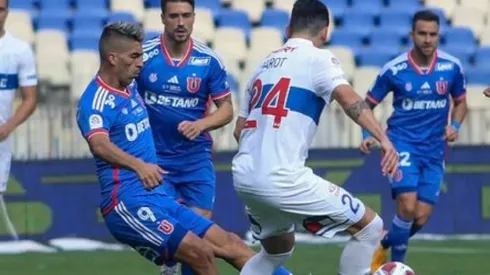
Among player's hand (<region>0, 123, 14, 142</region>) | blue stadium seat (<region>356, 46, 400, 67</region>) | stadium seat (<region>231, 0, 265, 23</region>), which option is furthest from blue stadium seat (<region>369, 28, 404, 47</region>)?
player's hand (<region>0, 123, 14, 142</region>)

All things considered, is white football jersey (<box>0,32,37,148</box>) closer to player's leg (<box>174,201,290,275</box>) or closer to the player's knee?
player's leg (<box>174,201,290,275</box>)

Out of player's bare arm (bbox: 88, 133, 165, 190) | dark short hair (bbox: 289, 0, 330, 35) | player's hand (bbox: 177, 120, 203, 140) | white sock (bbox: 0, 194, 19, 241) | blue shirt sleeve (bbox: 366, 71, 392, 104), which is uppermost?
dark short hair (bbox: 289, 0, 330, 35)

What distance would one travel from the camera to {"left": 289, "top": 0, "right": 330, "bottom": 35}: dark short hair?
9414 mm

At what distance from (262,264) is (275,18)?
12376mm

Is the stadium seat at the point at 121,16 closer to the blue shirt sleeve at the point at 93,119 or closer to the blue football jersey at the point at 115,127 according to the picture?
the blue football jersey at the point at 115,127

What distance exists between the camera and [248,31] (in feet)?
71.1

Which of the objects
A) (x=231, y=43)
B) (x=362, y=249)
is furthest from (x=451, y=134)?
(x=231, y=43)

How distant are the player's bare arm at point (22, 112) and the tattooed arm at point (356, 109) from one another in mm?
3546

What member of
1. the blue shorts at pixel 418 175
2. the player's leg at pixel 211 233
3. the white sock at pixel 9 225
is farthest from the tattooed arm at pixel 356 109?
the white sock at pixel 9 225

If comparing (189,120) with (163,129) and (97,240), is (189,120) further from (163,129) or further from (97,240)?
(97,240)

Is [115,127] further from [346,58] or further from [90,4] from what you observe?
[90,4]

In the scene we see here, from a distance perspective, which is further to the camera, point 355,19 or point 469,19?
point 469,19

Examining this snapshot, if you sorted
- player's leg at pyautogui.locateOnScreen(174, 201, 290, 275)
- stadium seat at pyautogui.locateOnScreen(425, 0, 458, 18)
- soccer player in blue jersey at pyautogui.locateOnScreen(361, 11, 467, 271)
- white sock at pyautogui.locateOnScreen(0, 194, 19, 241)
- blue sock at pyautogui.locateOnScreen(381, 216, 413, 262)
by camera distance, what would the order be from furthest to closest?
stadium seat at pyautogui.locateOnScreen(425, 0, 458, 18), white sock at pyautogui.locateOnScreen(0, 194, 19, 241), soccer player in blue jersey at pyautogui.locateOnScreen(361, 11, 467, 271), blue sock at pyautogui.locateOnScreen(381, 216, 413, 262), player's leg at pyautogui.locateOnScreen(174, 201, 290, 275)

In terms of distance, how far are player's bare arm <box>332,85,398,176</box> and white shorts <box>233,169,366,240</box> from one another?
524 millimetres
